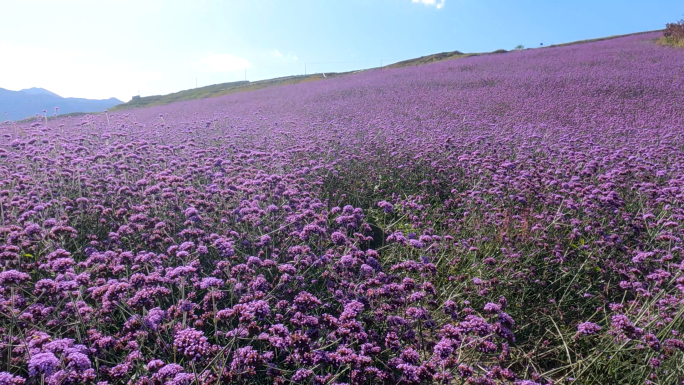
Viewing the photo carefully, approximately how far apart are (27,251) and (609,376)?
5108mm

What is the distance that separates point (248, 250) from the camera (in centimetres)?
409

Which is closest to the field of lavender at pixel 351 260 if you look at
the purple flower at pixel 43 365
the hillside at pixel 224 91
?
the purple flower at pixel 43 365

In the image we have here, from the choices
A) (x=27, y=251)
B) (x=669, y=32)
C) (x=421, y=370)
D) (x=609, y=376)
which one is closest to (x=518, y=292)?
(x=609, y=376)

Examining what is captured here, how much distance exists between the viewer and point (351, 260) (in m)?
3.11

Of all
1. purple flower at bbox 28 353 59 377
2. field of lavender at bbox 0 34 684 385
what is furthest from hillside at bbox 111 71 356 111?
purple flower at bbox 28 353 59 377

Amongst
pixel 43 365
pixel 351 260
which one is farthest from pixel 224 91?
pixel 43 365

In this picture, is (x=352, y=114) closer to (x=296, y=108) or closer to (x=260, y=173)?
(x=296, y=108)

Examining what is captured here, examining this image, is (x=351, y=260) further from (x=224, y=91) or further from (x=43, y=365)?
(x=224, y=91)

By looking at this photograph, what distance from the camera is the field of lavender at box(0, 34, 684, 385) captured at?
2410 mm

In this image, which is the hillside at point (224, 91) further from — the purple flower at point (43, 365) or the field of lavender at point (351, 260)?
the purple flower at point (43, 365)

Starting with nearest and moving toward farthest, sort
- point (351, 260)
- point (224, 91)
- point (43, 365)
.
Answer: point (43, 365) < point (351, 260) < point (224, 91)

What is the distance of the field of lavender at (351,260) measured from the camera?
7.91ft

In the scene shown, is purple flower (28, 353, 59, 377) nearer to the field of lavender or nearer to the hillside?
the field of lavender

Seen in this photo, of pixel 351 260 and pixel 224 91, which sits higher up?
pixel 224 91
